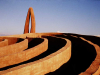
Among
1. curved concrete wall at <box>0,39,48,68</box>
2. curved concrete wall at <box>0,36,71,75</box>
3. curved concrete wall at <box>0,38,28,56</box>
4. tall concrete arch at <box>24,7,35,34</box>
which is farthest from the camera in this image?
tall concrete arch at <box>24,7,35,34</box>

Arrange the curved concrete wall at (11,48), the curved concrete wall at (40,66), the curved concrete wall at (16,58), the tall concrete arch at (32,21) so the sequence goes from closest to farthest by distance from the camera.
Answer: the curved concrete wall at (40,66)
the curved concrete wall at (16,58)
the curved concrete wall at (11,48)
the tall concrete arch at (32,21)

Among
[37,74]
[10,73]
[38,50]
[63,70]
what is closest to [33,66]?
[37,74]

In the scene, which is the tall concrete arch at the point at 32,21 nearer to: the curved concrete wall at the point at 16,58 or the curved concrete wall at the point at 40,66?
the curved concrete wall at the point at 16,58

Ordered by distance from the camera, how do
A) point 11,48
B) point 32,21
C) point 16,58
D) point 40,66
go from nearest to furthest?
point 40,66 < point 16,58 < point 11,48 < point 32,21

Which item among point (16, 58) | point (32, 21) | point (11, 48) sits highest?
point (32, 21)

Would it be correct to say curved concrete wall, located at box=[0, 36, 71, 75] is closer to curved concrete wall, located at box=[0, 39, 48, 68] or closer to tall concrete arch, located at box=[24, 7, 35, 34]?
curved concrete wall, located at box=[0, 39, 48, 68]

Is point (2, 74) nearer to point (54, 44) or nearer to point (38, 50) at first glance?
point (38, 50)

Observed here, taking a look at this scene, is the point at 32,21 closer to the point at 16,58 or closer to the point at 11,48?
the point at 11,48

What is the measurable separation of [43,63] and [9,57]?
2751 millimetres

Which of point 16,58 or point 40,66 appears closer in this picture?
point 40,66

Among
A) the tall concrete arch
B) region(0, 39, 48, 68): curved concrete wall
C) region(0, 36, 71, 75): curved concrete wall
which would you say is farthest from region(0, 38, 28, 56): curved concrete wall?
the tall concrete arch

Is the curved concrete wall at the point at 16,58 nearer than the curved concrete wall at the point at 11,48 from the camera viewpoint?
Yes

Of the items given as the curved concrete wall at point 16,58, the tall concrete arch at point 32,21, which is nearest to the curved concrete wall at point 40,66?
the curved concrete wall at point 16,58

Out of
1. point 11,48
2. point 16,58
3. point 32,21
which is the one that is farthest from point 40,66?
point 32,21
